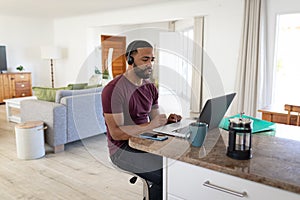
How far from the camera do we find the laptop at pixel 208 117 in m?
1.30

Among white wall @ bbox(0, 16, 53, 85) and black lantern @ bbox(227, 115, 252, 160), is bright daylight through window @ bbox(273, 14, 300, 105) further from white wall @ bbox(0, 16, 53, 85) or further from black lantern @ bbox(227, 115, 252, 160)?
white wall @ bbox(0, 16, 53, 85)

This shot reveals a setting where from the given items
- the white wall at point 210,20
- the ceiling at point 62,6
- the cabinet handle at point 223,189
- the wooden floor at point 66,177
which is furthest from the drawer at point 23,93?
the cabinet handle at point 223,189

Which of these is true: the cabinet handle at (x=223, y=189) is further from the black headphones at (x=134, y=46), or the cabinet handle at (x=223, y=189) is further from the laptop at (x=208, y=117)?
the black headphones at (x=134, y=46)

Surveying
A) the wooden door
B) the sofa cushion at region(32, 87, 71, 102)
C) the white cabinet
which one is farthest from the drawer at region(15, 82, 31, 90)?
the white cabinet

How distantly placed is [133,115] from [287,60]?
369 cm

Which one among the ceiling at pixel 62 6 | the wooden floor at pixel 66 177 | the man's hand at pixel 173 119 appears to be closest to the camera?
the man's hand at pixel 173 119

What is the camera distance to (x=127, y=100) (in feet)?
5.33

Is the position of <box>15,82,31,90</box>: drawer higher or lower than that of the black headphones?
lower

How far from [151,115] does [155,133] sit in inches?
20.1

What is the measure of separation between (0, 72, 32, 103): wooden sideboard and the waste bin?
169 inches

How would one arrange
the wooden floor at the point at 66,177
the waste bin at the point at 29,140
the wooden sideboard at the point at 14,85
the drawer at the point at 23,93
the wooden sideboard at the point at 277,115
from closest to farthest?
1. the wooden floor at the point at 66,177
2. the wooden sideboard at the point at 277,115
3. the waste bin at the point at 29,140
4. the wooden sideboard at the point at 14,85
5. the drawer at the point at 23,93

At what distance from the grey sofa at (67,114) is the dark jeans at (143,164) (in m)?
2.02

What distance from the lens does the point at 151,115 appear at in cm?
189

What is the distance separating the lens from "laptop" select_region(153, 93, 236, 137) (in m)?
1.30
